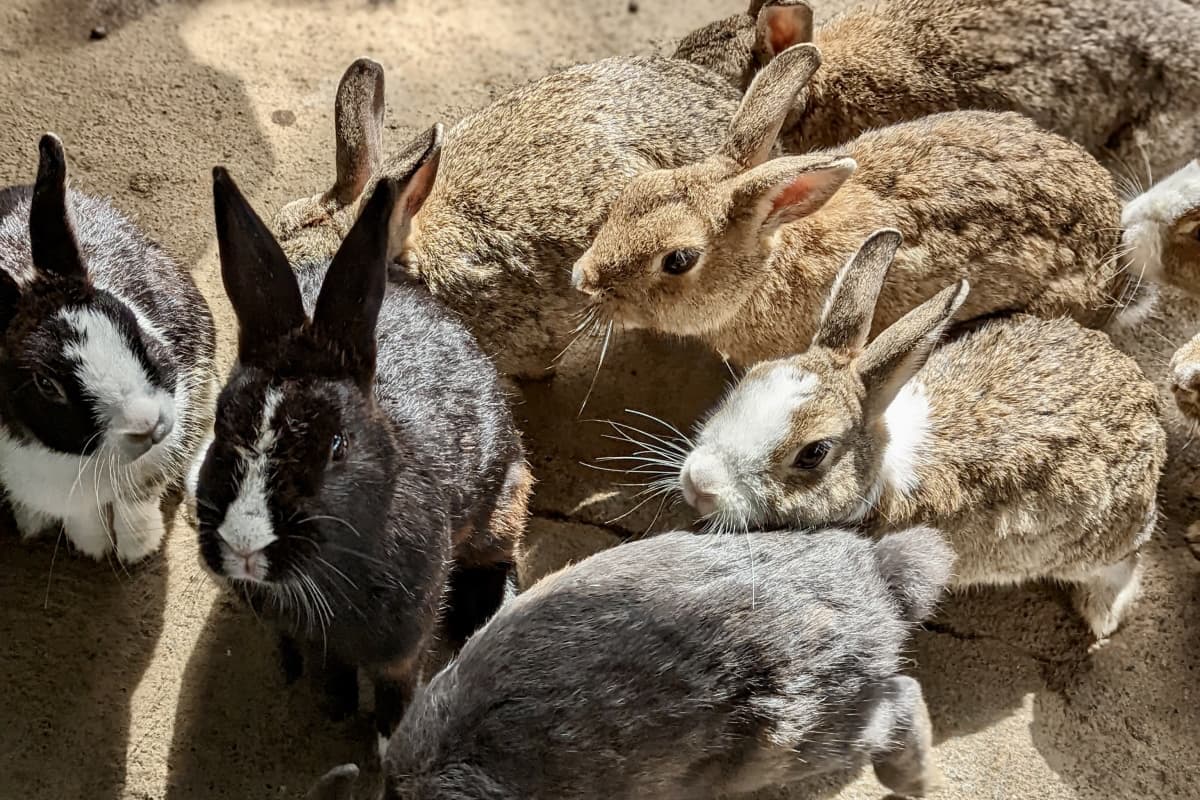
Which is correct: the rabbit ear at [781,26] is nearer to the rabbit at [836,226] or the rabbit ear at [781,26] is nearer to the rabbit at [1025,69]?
the rabbit at [1025,69]

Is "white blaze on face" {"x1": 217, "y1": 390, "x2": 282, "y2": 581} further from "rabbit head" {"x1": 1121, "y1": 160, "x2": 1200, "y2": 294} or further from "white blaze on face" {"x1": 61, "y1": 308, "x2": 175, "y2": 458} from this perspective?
"rabbit head" {"x1": 1121, "y1": 160, "x2": 1200, "y2": 294}

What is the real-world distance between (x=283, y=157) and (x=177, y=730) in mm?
2106

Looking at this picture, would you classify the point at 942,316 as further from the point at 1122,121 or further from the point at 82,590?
the point at 82,590

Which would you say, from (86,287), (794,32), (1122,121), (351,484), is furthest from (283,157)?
(1122,121)

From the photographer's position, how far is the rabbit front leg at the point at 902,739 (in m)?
2.73

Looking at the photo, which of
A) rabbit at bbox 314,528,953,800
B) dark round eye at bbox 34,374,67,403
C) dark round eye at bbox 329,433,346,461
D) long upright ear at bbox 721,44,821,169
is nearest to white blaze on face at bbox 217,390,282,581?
dark round eye at bbox 329,433,346,461

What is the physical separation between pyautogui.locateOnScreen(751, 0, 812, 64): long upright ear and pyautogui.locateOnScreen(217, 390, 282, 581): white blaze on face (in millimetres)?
2514

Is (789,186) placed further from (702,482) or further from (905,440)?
(702,482)

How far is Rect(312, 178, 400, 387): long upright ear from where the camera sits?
7.30 feet

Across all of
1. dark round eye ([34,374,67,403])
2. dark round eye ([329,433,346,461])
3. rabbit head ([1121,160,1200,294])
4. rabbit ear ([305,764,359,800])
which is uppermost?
dark round eye ([329,433,346,461])

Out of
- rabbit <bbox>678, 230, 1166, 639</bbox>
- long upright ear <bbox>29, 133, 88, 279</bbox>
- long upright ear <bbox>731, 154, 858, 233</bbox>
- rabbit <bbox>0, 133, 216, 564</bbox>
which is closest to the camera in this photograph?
long upright ear <bbox>29, 133, 88, 279</bbox>

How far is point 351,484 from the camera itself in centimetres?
226

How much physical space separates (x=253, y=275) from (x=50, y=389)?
735mm

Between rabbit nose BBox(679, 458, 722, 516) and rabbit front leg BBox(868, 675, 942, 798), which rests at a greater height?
rabbit nose BBox(679, 458, 722, 516)
